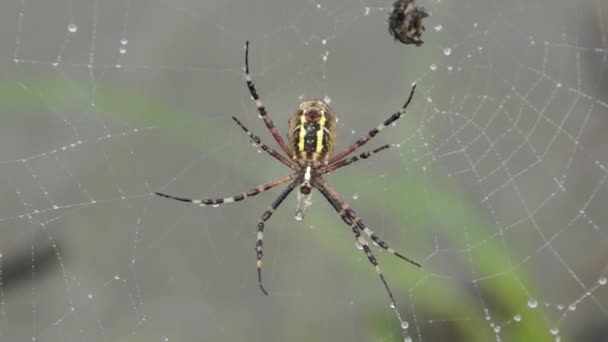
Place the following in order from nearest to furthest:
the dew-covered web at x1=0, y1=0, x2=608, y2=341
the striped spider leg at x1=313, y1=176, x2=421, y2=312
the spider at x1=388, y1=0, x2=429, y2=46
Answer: the spider at x1=388, y1=0, x2=429, y2=46
the striped spider leg at x1=313, y1=176, x2=421, y2=312
the dew-covered web at x1=0, y1=0, x2=608, y2=341

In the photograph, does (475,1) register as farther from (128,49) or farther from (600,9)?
(128,49)

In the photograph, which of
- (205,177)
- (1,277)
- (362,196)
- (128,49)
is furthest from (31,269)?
(362,196)

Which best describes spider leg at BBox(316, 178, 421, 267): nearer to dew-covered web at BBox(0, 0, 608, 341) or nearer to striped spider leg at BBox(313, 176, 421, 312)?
striped spider leg at BBox(313, 176, 421, 312)

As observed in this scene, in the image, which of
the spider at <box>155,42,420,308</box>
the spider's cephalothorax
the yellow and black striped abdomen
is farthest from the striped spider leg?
the yellow and black striped abdomen

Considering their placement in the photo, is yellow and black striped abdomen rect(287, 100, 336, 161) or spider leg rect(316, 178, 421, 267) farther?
spider leg rect(316, 178, 421, 267)

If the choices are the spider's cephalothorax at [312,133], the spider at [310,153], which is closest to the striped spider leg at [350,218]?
the spider at [310,153]

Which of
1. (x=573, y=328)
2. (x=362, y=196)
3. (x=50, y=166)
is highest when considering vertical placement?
(x=50, y=166)

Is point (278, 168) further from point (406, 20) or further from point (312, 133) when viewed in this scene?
point (406, 20)
